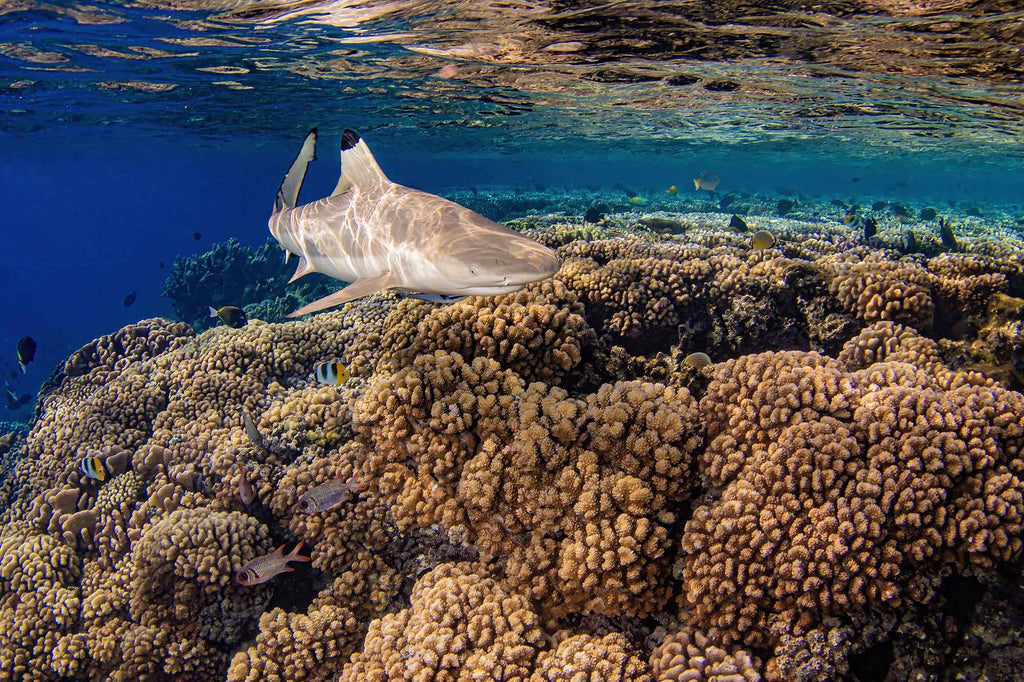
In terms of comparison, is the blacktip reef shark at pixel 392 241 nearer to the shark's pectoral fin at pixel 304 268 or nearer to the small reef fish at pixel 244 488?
the shark's pectoral fin at pixel 304 268

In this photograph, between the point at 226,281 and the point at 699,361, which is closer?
the point at 699,361

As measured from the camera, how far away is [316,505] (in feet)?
14.4

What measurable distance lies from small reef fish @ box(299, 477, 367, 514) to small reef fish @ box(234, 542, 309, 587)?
0.47m

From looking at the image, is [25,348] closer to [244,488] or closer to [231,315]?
[231,315]

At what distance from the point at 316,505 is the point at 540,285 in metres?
3.03

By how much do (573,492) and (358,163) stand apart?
12.3 ft

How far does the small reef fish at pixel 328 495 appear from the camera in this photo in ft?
14.5

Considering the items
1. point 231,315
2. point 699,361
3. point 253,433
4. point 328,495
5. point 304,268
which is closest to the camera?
point 328,495

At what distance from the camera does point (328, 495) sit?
4.43 metres

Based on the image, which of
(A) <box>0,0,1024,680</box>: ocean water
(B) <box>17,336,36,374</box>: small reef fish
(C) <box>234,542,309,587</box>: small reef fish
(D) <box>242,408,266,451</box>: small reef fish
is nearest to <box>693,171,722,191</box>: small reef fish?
(A) <box>0,0,1024,680</box>: ocean water

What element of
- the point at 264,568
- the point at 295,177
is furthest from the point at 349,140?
the point at 264,568

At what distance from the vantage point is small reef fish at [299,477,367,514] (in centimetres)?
441

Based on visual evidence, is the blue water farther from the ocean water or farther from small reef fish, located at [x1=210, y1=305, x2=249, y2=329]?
small reef fish, located at [x1=210, y1=305, x2=249, y2=329]

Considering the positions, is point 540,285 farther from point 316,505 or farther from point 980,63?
point 980,63
